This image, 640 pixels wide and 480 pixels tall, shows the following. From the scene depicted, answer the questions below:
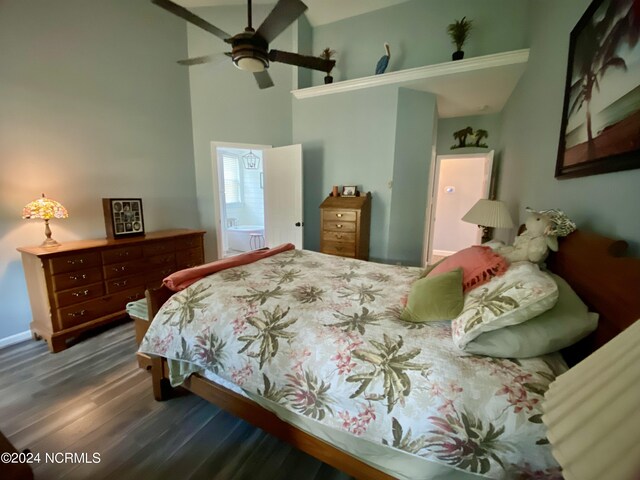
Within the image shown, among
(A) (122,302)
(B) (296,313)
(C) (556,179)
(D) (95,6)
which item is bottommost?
(A) (122,302)

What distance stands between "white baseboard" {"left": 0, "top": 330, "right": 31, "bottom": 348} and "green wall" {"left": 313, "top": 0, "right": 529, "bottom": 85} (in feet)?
14.6

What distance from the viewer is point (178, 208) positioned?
Answer: 142 inches

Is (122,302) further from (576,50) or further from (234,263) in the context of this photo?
(576,50)

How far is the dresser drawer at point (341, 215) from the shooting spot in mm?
3383

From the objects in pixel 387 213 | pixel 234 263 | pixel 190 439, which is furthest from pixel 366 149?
pixel 190 439

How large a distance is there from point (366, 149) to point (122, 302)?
11.0ft

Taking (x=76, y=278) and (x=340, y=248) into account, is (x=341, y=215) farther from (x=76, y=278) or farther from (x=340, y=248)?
(x=76, y=278)

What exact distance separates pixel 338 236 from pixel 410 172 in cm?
133

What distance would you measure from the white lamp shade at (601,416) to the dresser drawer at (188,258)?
3.34 metres

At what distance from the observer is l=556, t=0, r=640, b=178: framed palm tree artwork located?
1.05m

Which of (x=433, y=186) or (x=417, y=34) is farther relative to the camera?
(x=433, y=186)

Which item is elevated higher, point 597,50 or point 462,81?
point 462,81

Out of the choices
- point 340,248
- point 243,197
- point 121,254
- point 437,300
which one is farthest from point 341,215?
point 243,197

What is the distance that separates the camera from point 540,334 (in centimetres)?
94
